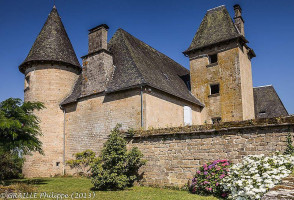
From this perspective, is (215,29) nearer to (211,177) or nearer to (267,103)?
(267,103)

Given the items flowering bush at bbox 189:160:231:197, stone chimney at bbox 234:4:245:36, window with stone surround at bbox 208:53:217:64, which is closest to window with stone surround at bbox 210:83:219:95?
window with stone surround at bbox 208:53:217:64

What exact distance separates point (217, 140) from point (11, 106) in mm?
7893

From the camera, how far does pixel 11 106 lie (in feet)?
35.2

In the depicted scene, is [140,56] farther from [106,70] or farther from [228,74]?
[228,74]

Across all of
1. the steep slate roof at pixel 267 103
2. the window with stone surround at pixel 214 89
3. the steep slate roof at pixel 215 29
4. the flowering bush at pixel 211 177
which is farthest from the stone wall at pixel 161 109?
the steep slate roof at pixel 267 103

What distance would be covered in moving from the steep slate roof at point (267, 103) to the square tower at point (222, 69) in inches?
110

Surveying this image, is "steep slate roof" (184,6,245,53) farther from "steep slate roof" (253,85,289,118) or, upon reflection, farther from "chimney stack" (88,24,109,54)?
"steep slate roof" (253,85,289,118)

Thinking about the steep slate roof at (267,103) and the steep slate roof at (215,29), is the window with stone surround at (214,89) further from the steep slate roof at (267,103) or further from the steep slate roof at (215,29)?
the steep slate roof at (267,103)

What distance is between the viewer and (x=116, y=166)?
1025 cm

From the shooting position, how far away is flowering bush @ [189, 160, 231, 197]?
328 inches

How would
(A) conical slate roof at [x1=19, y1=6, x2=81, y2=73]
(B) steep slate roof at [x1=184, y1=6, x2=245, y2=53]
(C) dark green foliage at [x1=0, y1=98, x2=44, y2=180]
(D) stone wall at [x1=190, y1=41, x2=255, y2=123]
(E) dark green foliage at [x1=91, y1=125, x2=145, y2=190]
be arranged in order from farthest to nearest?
(B) steep slate roof at [x1=184, y1=6, x2=245, y2=53] < (A) conical slate roof at [x1=19, y1=6, x2=81, y2=73] < (D) stone wall at [x1=190, y1=41, x2=255, y2=123] < (C) dark green foliage at [x1=0, y1=98, x2=44, y2=180] < (E) dark green foliage at [x1=91, y1=125, x2=145, y2=190]

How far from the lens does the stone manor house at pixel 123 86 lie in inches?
587

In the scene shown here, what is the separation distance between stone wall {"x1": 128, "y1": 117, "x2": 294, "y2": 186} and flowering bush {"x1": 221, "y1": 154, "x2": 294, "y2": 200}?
1.88 m

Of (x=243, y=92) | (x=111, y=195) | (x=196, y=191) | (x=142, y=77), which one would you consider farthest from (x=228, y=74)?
(x=111, y=195)
